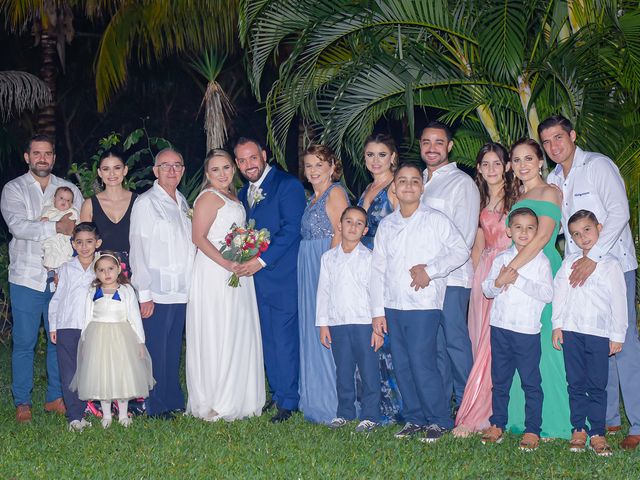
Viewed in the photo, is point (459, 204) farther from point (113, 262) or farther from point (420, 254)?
point (113, 262)

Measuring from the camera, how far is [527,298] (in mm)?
6824

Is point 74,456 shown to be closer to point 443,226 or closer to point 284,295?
point 284,295

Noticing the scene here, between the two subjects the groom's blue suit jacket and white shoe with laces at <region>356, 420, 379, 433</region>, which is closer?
white shoe with laces at <region>356, 420, 379, 433</region>

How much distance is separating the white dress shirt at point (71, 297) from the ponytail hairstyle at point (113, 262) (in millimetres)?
106

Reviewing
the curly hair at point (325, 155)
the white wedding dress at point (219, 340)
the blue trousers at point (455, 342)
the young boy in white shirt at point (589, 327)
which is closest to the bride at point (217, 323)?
the white wedding dress at point (219, 340)

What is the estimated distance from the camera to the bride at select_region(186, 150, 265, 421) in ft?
25.9

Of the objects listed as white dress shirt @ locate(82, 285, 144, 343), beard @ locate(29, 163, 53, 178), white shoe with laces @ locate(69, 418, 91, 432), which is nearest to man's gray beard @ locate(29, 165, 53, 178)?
beard @ locate(29, 163, 53, 178)

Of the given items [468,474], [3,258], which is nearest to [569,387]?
[468,474]

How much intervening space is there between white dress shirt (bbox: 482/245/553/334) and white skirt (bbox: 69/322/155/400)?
2.86 metres

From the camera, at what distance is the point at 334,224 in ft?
25.8

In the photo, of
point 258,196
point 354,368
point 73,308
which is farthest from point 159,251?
point 354,368

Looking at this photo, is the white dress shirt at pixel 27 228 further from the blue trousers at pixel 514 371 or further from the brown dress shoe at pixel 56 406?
the blue trousers at pixel 514 371

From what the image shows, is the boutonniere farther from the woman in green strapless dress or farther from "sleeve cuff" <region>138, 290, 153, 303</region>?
the woman in green strapless dress

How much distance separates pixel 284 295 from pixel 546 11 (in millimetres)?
3295
